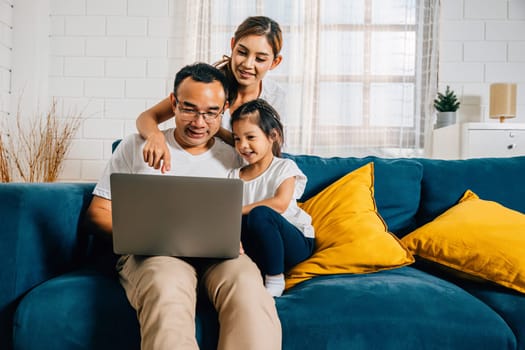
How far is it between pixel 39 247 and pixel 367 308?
90 centimetres

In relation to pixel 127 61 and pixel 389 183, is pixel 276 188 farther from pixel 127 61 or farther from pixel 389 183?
pixel 127 61

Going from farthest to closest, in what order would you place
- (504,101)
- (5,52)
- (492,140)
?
(5,52) < (504,101) < (492,140)

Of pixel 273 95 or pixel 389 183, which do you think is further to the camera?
pixel 273 95

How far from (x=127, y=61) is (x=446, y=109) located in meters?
2.24

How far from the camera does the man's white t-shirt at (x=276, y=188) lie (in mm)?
1565

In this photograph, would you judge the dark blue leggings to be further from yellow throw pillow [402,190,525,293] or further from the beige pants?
yellow throw pillow [402,190,525,293]

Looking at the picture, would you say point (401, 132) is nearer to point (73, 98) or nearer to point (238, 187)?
point (73, 98)

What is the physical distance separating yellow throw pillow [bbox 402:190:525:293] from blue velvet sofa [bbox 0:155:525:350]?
53mm

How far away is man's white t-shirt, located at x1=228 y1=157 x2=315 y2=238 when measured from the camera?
5.14 feet

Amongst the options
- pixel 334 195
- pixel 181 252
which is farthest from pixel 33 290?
pixel 334 195

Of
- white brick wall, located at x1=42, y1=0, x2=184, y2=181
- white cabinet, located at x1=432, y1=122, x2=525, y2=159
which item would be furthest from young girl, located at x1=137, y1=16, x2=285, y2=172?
white brick wall, located at x1=42, y1=0, x2=184, y2=181

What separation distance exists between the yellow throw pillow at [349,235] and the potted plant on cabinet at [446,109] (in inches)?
71.3

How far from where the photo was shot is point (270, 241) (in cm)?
136

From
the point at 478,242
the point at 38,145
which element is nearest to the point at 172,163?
the point at 478,242
